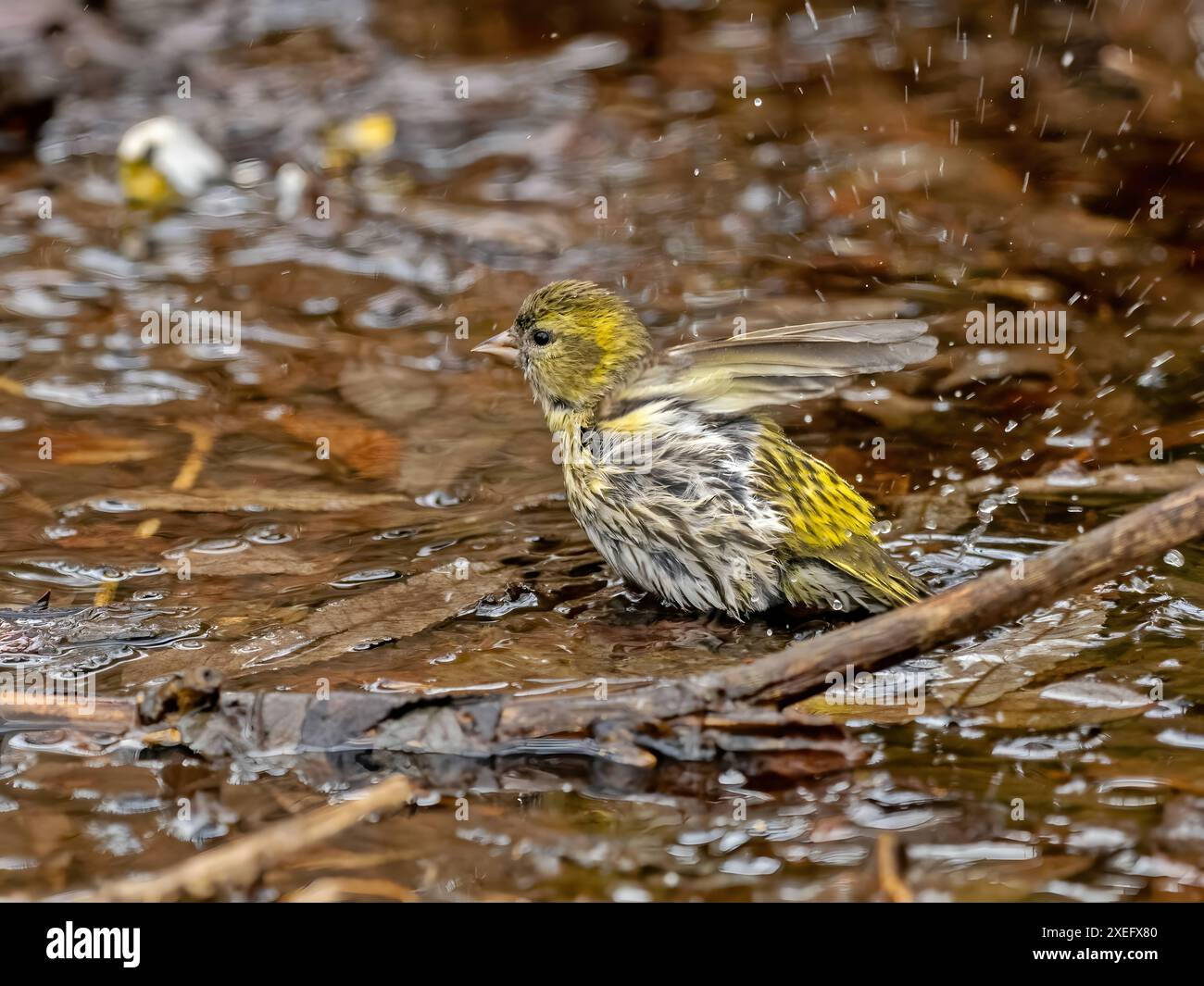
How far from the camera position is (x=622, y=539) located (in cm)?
480

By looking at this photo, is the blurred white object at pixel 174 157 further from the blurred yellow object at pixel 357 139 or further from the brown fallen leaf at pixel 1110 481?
the brown fallen leaf at pixel 1110 481

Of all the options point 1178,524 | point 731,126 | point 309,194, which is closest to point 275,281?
point 309,194

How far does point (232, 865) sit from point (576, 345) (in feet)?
8.85

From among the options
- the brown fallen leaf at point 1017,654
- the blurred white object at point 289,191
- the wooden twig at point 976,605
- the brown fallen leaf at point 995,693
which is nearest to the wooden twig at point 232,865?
the wooden twig at point 976,605

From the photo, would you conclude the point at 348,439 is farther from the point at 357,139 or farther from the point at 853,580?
the point at 357,139

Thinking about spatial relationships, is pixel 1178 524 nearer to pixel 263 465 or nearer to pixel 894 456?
pixel 894 456

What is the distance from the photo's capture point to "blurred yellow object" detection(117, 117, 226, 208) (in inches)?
342

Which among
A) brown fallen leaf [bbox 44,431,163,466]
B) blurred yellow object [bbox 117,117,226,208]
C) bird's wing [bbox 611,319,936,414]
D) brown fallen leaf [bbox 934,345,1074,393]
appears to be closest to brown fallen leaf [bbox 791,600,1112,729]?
bird's wing [bbox 611,319,936,414]

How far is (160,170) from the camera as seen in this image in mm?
8719

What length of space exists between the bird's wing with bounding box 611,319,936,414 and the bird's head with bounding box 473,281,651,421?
21 cm

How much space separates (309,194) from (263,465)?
3.43 meters

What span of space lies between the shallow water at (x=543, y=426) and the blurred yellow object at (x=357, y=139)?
83mm

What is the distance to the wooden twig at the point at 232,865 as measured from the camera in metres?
2.95

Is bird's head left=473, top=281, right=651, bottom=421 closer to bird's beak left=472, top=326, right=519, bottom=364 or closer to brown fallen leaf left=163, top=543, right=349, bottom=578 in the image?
bird's beak left=472, top=326, right=519, bottom=364
